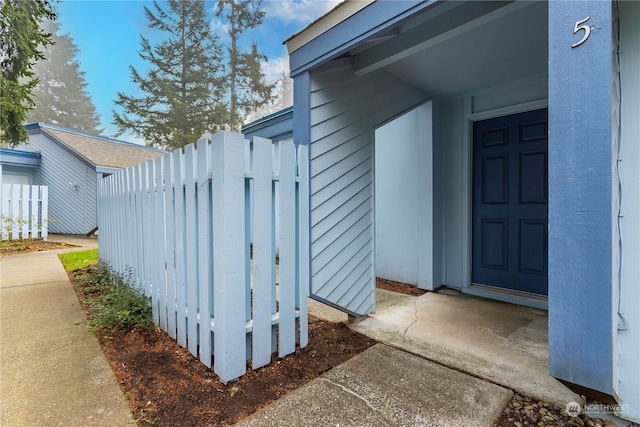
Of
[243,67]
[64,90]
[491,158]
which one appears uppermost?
[64,90]

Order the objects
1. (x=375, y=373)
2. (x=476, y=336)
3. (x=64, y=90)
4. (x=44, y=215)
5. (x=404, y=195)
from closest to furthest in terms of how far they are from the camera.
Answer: (x=375, y=373) < (x=476, y=336) < (x=404, y=195) < (x=44, y=215) < (x=64, y=90)

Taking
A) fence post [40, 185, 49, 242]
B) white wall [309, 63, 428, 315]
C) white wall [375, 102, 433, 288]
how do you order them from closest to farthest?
A: white wall [309, 63, 428, 315] < white wall [375, 102, 433, 288] < fence post [40, 185, 49, 242]

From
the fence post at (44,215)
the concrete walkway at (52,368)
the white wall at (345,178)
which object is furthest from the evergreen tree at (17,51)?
the white wall at (345,178)

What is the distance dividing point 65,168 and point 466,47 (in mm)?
12327

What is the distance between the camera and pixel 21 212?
24.5 ft

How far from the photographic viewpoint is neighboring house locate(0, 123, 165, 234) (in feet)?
31.3

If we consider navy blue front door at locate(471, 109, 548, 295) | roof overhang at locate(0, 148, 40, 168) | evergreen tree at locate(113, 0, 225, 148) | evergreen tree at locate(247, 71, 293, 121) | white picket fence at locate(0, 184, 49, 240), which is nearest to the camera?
navy blue front door at locate(471, 109, 548, 295)

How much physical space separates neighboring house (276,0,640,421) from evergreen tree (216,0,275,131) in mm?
12439

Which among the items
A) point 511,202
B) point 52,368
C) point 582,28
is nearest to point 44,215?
point 52,368

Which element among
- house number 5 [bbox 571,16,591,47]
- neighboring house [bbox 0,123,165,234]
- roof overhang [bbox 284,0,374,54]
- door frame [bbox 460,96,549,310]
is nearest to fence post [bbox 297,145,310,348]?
roof overhang [bbox 284,0,374,54]

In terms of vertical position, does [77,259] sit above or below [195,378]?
above

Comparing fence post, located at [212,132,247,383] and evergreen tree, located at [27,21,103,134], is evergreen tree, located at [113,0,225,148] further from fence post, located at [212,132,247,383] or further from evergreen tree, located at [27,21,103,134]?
fence post, located at [212,132,247,383]

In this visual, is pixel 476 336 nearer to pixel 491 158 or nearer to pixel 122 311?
pixel 491 158

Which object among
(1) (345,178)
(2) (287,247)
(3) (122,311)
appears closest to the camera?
(2) (287,247)
